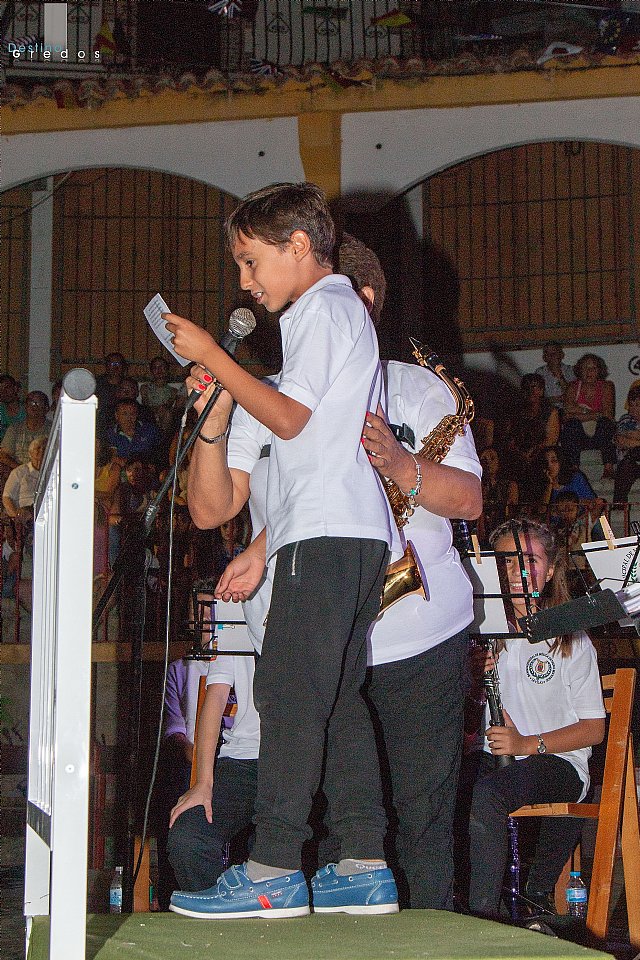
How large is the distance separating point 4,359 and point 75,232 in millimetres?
1688

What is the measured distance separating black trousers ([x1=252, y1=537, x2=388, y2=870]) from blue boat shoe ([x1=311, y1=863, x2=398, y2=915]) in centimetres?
4

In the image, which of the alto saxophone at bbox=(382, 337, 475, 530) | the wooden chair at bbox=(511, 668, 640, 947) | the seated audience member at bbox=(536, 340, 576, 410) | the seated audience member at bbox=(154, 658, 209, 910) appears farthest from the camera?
the seated audience member at bbox=(536, 340, 576, 410)

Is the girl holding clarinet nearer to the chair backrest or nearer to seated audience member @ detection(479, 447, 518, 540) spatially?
the chair backrest

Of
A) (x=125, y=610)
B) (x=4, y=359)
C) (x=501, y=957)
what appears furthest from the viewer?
(x=4, y=359)

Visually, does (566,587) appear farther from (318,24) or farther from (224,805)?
(318,24)

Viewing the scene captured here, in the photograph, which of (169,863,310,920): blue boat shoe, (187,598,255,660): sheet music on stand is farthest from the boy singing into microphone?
(187,598,255,660): sheet music on stand

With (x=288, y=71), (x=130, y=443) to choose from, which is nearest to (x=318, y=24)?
(x=288, y=71)

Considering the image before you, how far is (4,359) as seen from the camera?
38.5ft

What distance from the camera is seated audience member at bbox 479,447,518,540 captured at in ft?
28.2

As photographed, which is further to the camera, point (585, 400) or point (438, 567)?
point (585, 400)

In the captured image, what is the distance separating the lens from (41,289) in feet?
39.8

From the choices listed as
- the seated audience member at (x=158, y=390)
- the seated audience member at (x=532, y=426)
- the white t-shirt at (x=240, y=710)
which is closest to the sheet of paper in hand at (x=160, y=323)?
the white t-shirt at (x=240, y=710)

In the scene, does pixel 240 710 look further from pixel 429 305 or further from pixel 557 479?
pixel 429 305

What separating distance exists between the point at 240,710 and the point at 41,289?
9993 mm
